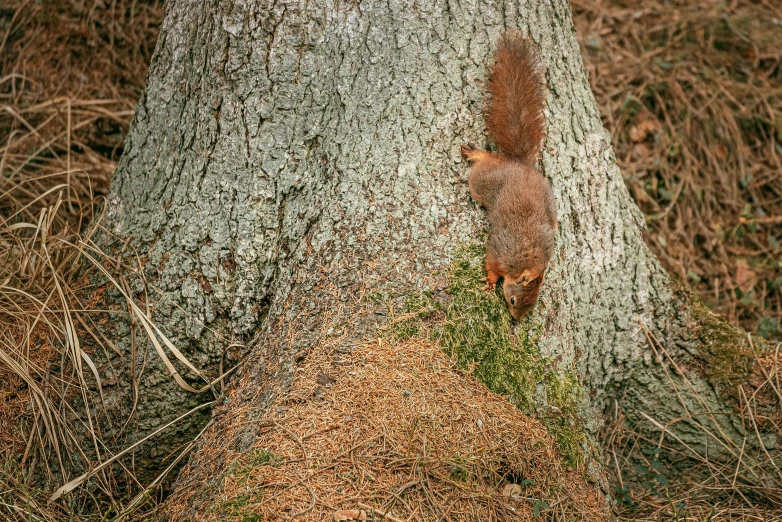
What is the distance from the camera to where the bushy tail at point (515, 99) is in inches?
104

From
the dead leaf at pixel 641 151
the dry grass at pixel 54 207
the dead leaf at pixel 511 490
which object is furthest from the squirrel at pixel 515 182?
the dead leaf at pixel 641 151

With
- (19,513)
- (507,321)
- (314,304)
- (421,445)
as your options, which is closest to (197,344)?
(314,304)

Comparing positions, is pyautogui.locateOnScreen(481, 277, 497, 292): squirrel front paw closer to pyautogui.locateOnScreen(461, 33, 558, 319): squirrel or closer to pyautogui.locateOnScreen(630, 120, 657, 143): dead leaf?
pyautogui.locateOnScreen(461, 33, 558, 319): squirrel

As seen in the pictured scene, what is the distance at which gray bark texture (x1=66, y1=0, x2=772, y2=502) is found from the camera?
101 inches

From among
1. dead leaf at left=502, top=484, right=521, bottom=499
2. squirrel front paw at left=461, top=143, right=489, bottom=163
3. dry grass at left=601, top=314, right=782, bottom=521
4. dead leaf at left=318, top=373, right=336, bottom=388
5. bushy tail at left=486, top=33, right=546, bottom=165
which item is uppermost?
bushy tail at left=486, top=33, right=546, bottom=165

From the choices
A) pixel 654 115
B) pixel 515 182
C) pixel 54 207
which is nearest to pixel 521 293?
pixel 515 182

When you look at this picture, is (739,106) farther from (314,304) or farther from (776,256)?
(314,304)

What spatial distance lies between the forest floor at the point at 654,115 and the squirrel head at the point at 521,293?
2.02 metres

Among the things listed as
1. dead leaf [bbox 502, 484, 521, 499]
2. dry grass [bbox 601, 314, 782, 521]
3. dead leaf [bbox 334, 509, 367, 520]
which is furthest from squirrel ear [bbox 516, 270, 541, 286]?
dead leaf [bbox 334, 509, 367, 520]

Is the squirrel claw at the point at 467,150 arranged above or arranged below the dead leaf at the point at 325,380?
above

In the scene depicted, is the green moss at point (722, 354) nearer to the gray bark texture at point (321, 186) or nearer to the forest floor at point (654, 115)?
the gray bark texture at point (321, 186)

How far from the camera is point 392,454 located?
2250 millimetres

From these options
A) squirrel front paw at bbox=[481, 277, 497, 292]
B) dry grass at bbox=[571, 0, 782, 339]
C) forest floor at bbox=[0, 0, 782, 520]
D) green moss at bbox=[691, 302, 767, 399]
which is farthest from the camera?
dry grass at bbox=[571, 0, 782, 339]

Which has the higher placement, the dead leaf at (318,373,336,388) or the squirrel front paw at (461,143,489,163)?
the squirrel front paw at (461,143,489,163)
